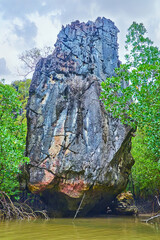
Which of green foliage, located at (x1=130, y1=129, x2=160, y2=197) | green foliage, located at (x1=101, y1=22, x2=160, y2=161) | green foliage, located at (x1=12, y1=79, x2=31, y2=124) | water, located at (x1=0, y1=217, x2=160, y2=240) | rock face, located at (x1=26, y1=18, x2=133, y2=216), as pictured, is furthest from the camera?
green foliage, located at (x1=12, y1=79, x2=31, y2=124)

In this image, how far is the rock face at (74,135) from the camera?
11.6m

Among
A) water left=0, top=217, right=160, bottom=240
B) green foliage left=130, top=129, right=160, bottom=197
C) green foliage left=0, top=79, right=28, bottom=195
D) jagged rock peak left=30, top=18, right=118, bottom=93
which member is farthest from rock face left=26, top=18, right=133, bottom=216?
water left=0, top=217, right=160, bottom=240

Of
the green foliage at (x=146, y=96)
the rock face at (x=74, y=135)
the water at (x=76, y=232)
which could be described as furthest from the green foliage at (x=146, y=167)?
the water at (x=76, y=232)

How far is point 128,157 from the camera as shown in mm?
13867

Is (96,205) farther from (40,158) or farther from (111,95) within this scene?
(111,95)

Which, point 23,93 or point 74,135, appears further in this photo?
point 23,93

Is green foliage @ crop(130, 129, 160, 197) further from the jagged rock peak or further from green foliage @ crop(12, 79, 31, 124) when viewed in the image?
green foliage @ crop(12, 79, 31, 124)

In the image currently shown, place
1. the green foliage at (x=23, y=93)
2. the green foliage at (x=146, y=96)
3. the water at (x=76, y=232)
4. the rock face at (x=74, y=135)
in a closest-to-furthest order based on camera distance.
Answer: the water at (x=76, y=232) < the green foliage at (x=146, y=96) < the rock face at (x=74, y=135) < the green foliage at (x=23, y=93)

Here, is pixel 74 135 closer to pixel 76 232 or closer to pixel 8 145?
pixel 8 145

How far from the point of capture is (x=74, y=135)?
40.9 feet

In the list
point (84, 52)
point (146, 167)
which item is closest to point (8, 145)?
point (84, 52)

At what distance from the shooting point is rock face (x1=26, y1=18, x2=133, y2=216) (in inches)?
459

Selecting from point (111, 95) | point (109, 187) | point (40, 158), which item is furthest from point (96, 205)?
point (111, 95)

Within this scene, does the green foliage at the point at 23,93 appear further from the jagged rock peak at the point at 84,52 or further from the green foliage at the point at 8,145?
the green foliage at the point at 8,145
